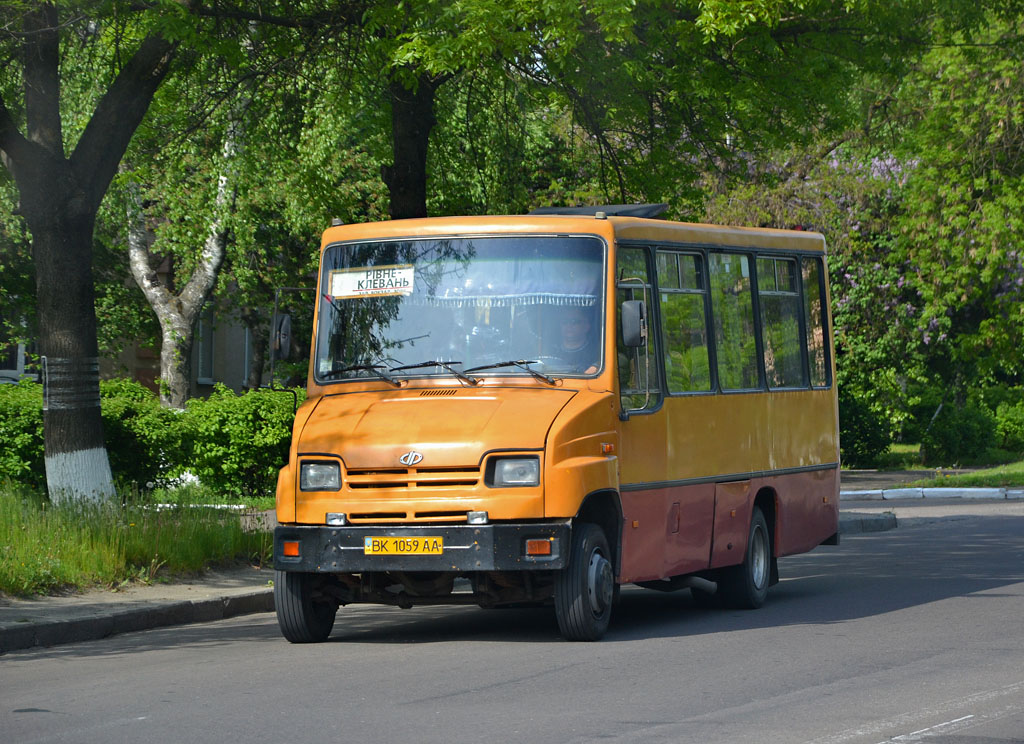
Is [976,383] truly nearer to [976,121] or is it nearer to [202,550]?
[976,121]

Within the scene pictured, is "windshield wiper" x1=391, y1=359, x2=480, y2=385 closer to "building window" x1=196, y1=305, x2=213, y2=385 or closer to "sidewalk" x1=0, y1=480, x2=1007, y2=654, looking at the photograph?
"sidewalk" x1=0, y1=480, x2=1007, y2=654

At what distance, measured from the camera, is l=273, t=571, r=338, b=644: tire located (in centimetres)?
1066

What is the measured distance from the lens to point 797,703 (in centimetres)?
807

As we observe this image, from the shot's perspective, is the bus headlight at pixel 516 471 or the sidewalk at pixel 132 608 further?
the sidewalk at pixel 132 608

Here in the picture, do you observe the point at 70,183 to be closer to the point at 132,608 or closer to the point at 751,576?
the point at 132,608

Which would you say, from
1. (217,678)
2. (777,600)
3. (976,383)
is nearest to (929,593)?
(777,600)

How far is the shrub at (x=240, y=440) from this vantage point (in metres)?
20.8

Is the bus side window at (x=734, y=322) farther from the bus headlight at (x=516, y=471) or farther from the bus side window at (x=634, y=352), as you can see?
the bus headlight at (x=516, y=471)

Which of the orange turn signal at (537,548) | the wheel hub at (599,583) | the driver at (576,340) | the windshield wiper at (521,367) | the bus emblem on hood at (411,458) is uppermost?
the driver at (576,340)

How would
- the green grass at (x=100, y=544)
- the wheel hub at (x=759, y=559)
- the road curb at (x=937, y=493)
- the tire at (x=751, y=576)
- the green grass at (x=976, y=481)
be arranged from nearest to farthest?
1. the green grass at (x=100, y=544)
2. the tire at (x=751, y=576)
3. the wheel hub at (x=759, y=559)
4. the road curb at (x=937, y=493)
5. the green grass at (x=976, y=481)

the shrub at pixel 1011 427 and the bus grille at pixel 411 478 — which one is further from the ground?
the shrub at pixel 1011 427

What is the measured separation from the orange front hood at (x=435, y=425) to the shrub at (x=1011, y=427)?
120 ft

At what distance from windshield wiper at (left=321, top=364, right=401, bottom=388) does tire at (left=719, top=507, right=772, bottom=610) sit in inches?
142

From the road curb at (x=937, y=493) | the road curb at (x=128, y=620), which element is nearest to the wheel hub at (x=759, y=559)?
the road curb at (x=128, y=620)
